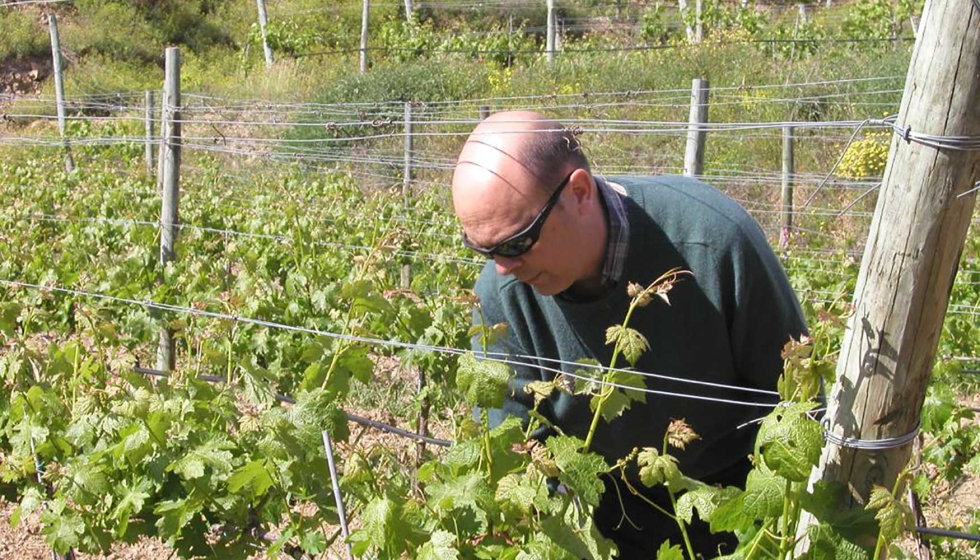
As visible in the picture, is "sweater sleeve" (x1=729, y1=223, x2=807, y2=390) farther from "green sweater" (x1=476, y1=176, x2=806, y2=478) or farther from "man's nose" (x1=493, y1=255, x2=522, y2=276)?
"man's nose" (x1=493, y1=255, x2=522, y2=276)

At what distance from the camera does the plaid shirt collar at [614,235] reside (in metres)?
2.31

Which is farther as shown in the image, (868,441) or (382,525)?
(382,525)

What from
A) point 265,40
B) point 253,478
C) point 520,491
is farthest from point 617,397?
point 265,40

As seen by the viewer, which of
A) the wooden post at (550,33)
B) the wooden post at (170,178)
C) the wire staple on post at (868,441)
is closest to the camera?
the wire staple on post at (868,441)

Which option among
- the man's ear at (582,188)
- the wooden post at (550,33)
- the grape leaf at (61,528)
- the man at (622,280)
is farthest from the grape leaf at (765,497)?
the wooden post at (550,33)

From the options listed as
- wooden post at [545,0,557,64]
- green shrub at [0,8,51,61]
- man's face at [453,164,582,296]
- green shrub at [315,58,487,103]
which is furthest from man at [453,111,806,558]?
green shrub at [0,8,51,61]

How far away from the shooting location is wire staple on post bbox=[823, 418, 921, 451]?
1755 mm

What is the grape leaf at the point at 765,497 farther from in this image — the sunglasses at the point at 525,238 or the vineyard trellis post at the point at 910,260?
the sunglasses at the point at 525,238

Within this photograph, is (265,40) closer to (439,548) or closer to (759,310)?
(759,310)

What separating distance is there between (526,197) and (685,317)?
45 cm

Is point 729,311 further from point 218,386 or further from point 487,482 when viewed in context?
point 218,386

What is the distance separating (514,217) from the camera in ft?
6.97

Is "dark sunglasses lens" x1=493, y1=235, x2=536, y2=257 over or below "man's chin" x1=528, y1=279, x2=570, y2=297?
over

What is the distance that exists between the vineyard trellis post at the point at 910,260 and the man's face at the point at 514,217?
Result: 2.01 feet
